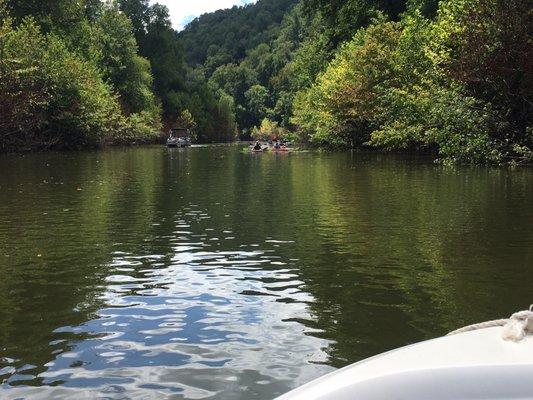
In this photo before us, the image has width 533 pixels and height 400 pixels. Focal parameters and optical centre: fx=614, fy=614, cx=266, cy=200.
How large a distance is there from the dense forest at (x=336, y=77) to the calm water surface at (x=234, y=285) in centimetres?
1063

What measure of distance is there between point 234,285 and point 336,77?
3966 cm

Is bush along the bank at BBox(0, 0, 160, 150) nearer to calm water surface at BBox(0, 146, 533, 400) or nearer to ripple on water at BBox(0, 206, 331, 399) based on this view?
calm water surface at BBox(0, 146, 533, 400)

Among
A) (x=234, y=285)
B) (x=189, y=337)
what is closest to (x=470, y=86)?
(x=234, y=285)

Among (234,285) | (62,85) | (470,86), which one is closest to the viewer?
(234,285)

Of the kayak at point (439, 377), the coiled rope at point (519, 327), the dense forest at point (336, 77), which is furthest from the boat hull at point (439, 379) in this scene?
the dense forest at point (336, 77)

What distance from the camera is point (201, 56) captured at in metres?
200

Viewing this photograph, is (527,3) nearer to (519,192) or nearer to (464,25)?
(464,25)

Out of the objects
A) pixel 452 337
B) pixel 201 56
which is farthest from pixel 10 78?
pixel 201 56

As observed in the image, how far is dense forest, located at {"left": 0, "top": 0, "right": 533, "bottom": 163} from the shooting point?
2420 cm

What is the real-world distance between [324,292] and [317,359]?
6.73 feet

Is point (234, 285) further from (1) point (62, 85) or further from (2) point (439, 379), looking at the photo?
(1) point (62, 85)

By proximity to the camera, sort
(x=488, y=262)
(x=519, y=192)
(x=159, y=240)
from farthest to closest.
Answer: (x=519, y=192) < (x=159, y=240) < (x=488, y=262)

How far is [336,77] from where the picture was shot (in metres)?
45.4

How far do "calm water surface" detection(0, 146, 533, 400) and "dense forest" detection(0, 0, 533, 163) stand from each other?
10.6 m
